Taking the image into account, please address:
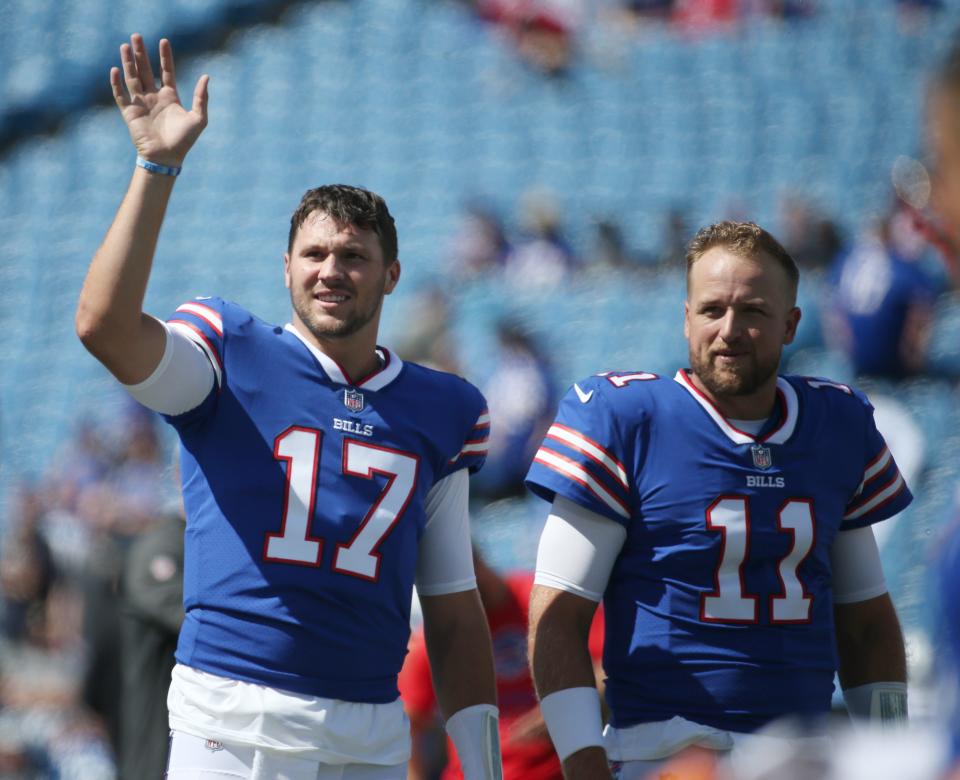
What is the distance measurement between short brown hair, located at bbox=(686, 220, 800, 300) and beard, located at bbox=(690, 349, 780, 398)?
0.15 meters

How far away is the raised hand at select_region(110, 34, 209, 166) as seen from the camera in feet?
6.44

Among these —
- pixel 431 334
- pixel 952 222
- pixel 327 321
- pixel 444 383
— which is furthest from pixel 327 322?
pixel 431 334

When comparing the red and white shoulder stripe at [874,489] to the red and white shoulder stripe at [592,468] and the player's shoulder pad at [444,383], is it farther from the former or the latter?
the player's shoulder pad at [444,383]

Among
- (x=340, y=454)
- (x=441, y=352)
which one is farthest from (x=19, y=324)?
(x=340, y=454)

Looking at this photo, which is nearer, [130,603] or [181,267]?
[130,603]

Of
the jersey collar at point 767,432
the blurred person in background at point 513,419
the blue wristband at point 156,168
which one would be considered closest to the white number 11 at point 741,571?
the jersey collar at point 767,432

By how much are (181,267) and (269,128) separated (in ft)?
3.39

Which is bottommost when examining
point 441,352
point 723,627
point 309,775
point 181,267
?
point 309,775

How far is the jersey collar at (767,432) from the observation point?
2.18 meters

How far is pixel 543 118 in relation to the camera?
757cm

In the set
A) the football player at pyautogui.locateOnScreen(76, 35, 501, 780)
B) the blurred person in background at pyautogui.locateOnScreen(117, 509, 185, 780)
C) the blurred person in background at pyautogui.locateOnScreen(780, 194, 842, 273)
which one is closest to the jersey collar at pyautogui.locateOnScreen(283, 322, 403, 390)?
the football player at pyautogui.locateOnScreen(76, 35, 501, 780)

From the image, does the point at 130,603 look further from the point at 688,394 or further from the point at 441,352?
the point at 441,352

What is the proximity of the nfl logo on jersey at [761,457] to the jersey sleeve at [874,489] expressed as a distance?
0.20m

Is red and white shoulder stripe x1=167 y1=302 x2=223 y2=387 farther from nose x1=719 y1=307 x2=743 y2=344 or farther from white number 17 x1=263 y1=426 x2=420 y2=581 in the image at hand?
nose x1=719 y1=307 x2=743 y2=344
